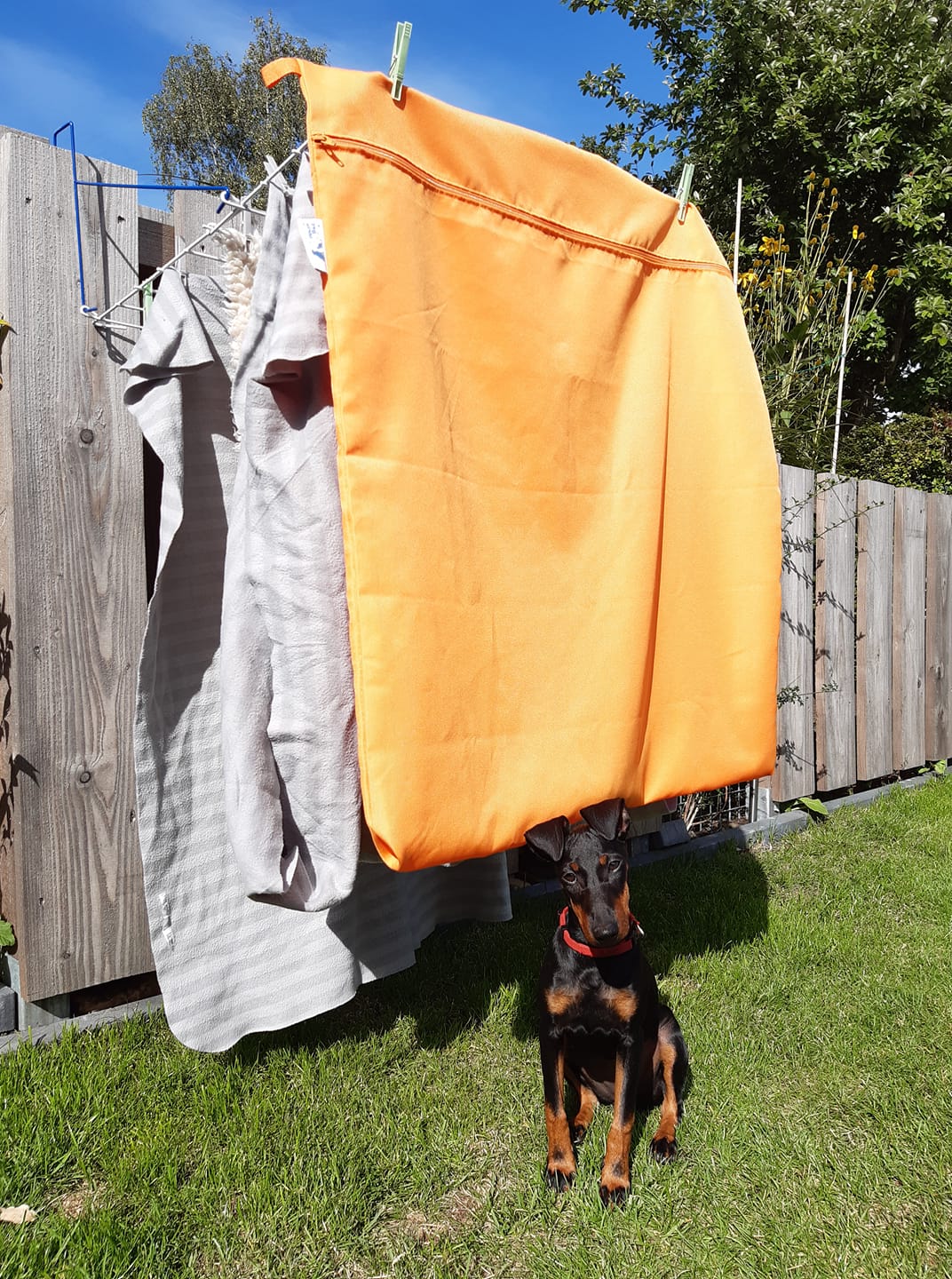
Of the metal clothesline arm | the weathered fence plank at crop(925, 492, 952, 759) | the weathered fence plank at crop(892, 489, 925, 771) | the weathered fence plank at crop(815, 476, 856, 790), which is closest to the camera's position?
the metal clothesline arm

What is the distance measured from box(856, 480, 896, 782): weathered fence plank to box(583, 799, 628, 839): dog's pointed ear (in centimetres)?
363

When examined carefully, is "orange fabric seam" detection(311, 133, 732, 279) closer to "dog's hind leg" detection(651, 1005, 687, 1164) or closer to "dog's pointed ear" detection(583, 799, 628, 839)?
"dog's pointed ear" detection(583, 799, 628, 839)

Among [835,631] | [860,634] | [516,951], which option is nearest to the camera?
[516,951]

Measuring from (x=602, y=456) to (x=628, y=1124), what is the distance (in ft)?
5.15

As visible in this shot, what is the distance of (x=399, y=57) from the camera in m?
1.62

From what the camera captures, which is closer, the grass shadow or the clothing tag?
the clothing tag

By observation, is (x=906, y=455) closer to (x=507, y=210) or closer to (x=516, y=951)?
(x=516, y=951)

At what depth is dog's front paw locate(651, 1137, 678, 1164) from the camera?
218cm

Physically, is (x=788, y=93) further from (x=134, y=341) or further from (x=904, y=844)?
(x=134, y=341)

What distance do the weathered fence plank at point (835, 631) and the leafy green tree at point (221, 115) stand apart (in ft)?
71.8

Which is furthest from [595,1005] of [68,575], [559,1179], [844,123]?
[844,123]

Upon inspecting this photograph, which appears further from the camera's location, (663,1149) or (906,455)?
(906,455)

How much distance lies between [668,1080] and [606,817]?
826 millimetres

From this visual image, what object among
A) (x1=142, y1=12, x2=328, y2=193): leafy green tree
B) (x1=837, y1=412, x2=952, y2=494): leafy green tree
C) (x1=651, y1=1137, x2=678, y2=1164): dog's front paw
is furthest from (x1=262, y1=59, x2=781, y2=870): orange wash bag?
(x1=142, y1=12, x2=328, y2=193): leafy green tree
